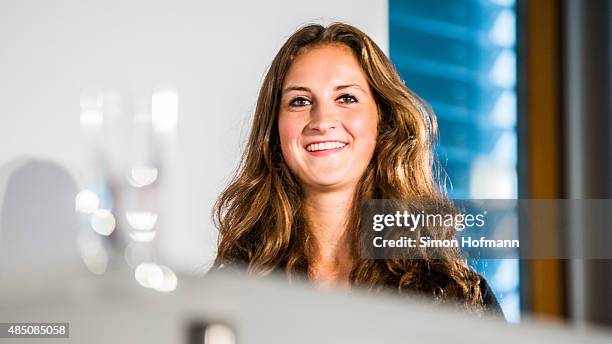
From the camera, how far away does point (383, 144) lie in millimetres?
1168

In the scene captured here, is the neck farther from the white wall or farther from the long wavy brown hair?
the white wall

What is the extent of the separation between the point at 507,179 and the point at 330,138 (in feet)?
1.08

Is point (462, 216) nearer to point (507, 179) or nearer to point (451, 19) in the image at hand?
point (507, 179)

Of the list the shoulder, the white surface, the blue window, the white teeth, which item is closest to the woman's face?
the white teeth

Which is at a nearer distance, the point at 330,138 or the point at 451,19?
the point at 330,138

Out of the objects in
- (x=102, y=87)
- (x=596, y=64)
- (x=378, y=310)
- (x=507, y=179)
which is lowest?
(x=378, y=310)

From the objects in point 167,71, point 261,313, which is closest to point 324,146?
point 167,71

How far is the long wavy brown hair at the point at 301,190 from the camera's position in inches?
44.6

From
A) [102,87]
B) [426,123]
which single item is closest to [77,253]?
[102,87]

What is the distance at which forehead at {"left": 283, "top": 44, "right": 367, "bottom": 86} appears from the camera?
1143mm

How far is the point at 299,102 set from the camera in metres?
1.14

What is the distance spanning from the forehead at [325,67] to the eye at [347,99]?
0.03 metres

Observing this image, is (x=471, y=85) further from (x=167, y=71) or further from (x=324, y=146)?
(x=167, y=71)

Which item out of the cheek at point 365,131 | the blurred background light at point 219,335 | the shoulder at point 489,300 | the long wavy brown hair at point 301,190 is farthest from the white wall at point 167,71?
the blurred background light at point 219,335
